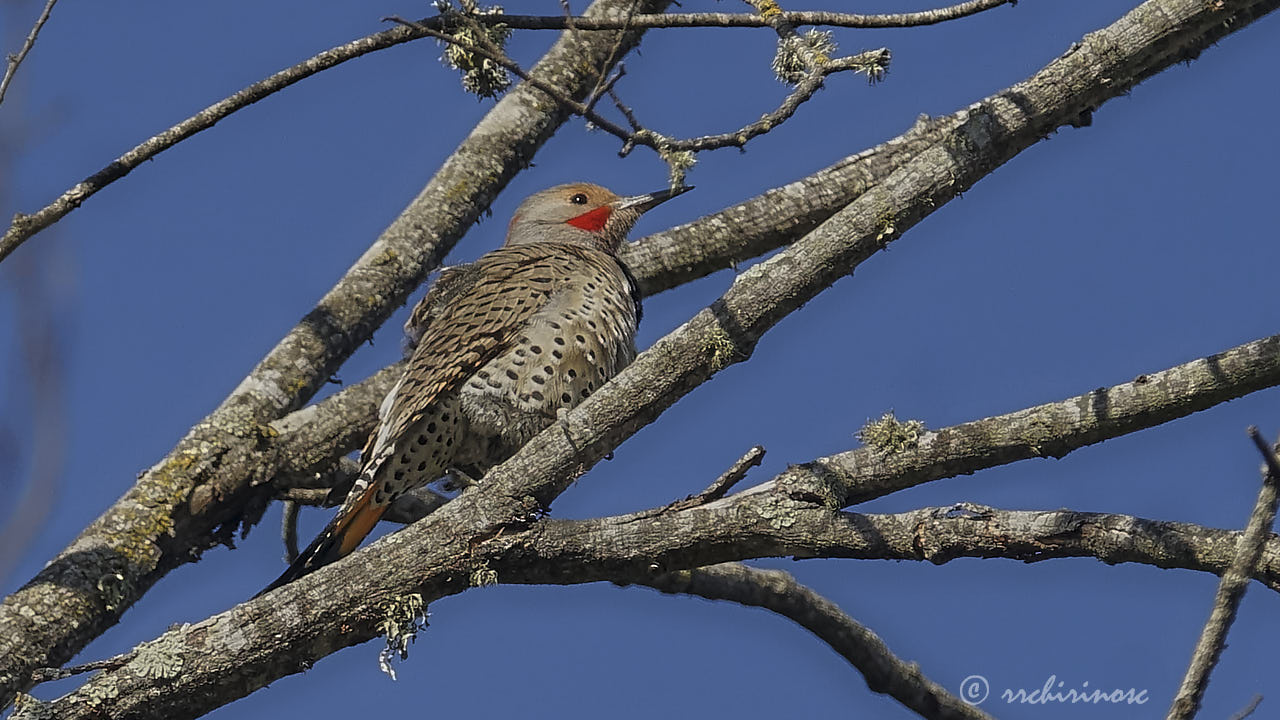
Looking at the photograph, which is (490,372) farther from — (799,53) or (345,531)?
(799,53)

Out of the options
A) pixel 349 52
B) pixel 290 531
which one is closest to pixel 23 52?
pixel 349 52

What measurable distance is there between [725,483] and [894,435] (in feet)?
1.60

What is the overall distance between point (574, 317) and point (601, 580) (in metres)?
1.87

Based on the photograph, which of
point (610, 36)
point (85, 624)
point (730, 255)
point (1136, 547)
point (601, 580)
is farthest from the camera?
point (610, 36)

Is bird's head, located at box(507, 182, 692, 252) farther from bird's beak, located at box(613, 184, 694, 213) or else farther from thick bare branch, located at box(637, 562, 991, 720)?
thick bare branch, located at box(637, 562, 991, 720)

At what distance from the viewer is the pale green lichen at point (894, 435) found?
150 inches

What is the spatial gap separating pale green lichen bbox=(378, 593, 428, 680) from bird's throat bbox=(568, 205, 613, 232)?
3.39 m

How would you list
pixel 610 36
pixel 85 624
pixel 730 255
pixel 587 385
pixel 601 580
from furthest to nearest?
pixel 610 36
pixel 730 255
pixel 587 385
pixel 85 624
pixel 601 580

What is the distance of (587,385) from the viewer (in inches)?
217

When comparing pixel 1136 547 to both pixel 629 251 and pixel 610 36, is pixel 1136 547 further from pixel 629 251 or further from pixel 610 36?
pixel 610 36

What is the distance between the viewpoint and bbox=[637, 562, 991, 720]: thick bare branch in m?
5.34

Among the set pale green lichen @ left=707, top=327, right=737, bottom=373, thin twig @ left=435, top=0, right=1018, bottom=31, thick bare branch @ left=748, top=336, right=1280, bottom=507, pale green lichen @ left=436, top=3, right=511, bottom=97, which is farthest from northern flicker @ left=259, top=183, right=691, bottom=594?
thick bare branch @ left=748, top=336, right=1280, bottom=507

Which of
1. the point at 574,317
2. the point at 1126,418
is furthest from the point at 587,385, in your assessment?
the point at 1126,418

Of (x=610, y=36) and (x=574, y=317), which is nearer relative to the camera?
(x=574, y=317)
